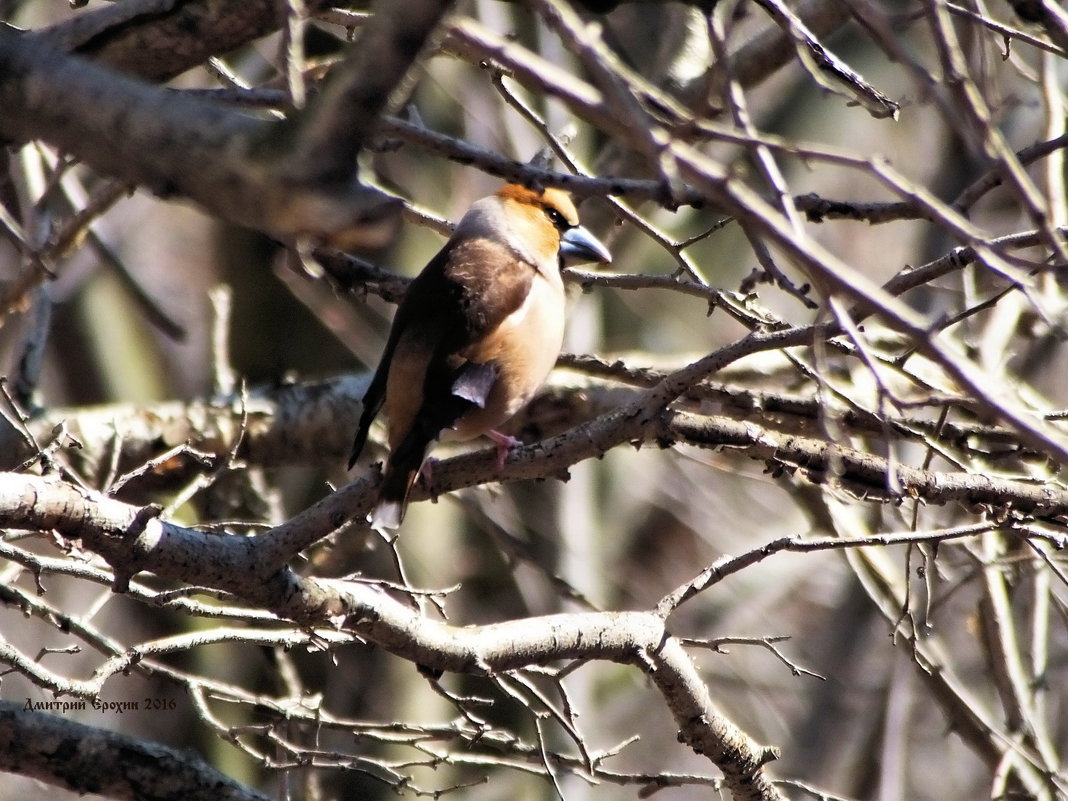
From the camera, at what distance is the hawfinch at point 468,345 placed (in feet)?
14.8

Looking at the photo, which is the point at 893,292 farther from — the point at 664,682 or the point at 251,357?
→ the point at 251,357

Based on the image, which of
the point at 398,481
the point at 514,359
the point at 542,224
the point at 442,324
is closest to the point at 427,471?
the point at 398,481

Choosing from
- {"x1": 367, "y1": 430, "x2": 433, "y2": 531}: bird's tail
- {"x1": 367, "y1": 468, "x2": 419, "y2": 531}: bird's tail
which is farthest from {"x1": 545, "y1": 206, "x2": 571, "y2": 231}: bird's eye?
{"x1": 367, "y1": 468, "x2": 419, "y2": 531}: bird's tail

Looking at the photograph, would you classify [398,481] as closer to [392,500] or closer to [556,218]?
[392,500]

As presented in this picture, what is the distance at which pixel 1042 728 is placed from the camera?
16.0ft

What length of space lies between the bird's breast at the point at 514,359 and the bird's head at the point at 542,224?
64 cm

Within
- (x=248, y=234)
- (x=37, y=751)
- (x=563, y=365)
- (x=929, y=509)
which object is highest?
(x=248, y=234)

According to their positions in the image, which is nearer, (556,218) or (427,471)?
(427,471)

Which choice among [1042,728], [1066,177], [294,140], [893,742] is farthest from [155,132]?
[1066,177]

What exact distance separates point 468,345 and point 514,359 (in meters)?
0.21

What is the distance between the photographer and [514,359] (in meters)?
4.59

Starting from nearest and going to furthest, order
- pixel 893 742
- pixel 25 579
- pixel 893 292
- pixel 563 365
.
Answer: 1. pixel 893 292
2. pixel 563 365
3. pixel 893 742
4. pixel 25 579

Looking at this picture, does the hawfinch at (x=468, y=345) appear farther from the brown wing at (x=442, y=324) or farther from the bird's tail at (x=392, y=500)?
the bird's tail at (x=392, y=500)

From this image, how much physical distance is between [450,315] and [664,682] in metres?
2.00
